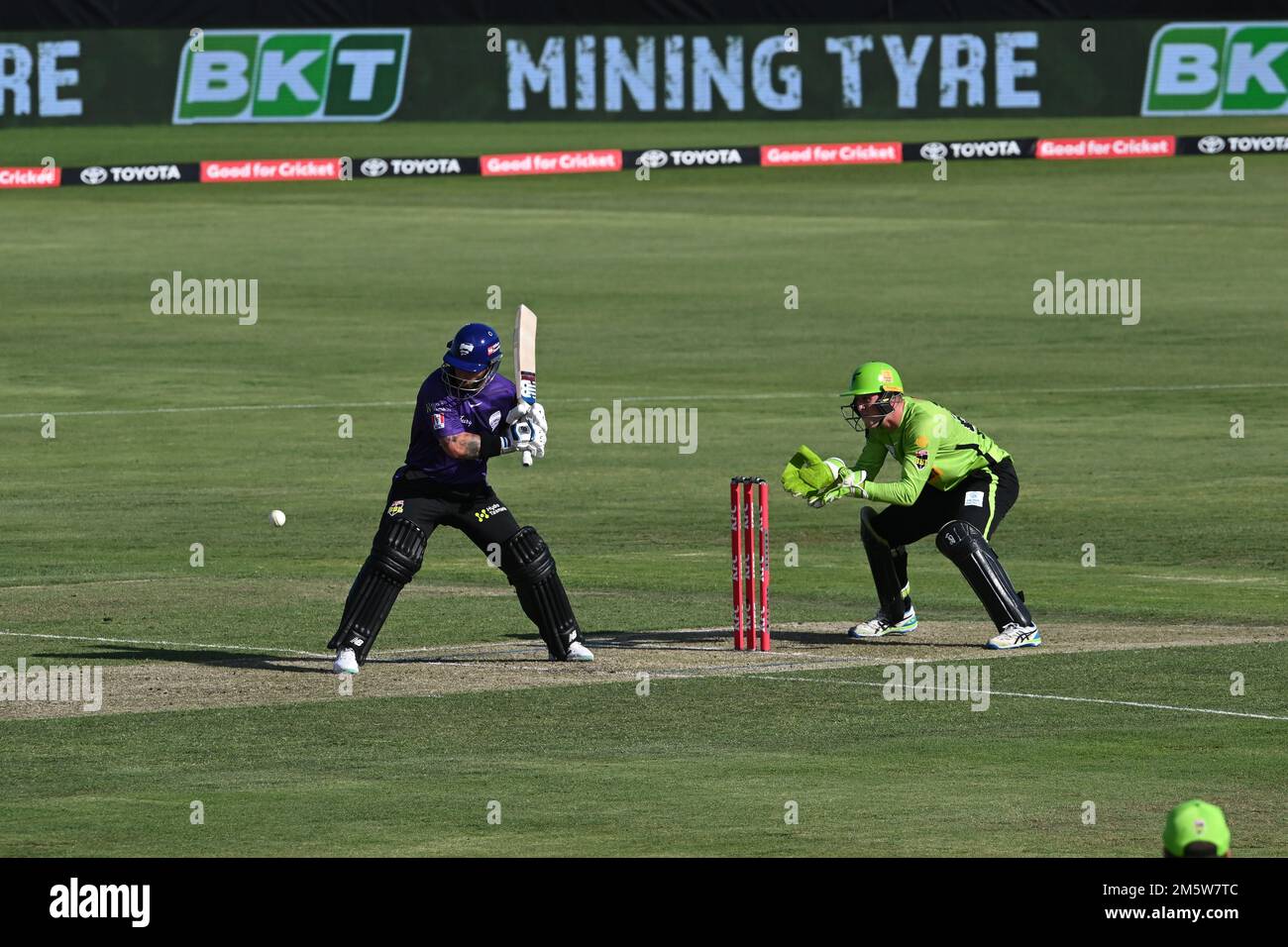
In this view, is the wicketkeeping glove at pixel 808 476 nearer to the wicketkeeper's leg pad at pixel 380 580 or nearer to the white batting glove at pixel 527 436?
the white batting glove at pixel 527 436

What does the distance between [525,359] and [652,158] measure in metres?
40.8

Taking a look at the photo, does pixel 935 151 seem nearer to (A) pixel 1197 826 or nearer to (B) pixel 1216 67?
(B) pixel 1216 67

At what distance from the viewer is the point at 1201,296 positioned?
4403 centimetres

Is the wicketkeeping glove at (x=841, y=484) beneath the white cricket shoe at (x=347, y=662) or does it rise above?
above

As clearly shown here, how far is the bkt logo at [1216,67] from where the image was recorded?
56688mm

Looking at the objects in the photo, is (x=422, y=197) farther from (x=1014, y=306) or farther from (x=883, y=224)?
(x=1014, y=306)

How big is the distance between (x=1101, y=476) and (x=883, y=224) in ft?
80.7

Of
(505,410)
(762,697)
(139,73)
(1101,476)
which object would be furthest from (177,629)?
(139,73)

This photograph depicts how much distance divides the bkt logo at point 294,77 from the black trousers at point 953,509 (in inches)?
1569

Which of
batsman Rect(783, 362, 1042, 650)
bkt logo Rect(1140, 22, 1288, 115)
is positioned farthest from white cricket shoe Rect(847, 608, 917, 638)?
bkt logo Rect(1140, 22, 1288, 115)

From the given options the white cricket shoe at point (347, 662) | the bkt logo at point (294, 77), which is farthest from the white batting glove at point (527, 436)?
the bkt logo at point (294, 77)

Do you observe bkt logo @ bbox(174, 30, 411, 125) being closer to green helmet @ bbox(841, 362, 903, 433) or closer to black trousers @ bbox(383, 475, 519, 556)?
green helmet @ bbox(841, 362, 903, 433)

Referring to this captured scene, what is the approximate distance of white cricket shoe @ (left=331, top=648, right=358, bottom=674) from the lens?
16.8 metres

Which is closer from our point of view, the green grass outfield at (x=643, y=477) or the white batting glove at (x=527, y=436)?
the green grass outfield at (x=643, y=477)
